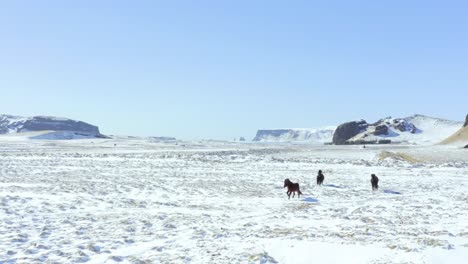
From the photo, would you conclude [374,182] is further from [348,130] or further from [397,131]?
[348,130]

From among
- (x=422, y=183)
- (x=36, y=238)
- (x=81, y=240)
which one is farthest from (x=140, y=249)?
(x=422, y=183)

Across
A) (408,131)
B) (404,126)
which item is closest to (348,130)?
(404,126)

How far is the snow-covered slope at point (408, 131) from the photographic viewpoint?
13550 centimetres

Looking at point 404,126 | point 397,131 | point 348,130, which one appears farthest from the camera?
point 348,130

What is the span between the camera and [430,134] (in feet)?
470

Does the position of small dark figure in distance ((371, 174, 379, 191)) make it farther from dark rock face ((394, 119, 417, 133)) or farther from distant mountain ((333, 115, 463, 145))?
dark rock face ((394, 119, 417, 133))

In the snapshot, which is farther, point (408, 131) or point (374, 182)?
point (408, 131)

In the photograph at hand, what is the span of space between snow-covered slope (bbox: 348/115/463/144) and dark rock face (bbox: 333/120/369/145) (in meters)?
2.53

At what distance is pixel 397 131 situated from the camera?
5714 inches

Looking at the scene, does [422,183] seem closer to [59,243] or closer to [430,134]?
[59,243]

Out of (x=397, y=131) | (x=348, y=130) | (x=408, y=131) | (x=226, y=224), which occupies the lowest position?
(x=226, y=224)

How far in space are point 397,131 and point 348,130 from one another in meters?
18.8

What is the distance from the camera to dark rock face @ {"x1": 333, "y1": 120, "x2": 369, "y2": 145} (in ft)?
516

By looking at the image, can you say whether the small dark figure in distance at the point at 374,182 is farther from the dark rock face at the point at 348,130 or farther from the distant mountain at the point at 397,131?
the dark rock face at the point at 348,130
